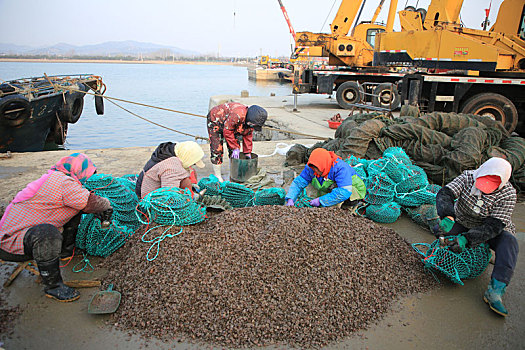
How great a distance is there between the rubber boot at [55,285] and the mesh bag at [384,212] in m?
3.03

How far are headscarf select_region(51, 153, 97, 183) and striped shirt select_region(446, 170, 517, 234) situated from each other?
3181 millimetres

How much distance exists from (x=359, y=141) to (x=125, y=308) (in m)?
3.94

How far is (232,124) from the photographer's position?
5.15 metres

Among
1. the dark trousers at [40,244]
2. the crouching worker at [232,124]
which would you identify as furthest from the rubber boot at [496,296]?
the crouching worker at [232,124]

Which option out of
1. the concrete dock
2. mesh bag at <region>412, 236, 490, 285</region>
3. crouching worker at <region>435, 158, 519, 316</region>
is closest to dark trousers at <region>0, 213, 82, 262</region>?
the concrete dock

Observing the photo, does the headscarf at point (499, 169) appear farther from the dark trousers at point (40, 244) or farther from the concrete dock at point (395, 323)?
the dark trousers at point (40, 244)

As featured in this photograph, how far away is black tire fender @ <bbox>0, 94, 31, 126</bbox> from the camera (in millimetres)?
7949

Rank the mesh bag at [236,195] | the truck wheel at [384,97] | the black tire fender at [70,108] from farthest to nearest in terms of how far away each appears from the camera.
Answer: the truck wheel at [384,97]
the black tire fender at [70,108]
the mesh bag at [236,195]

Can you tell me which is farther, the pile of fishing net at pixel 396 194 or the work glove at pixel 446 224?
the pile of fishing net at pixel 396 194

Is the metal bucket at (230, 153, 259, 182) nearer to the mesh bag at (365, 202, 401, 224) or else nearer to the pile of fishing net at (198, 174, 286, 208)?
the pile of fishing net at (198, 174, 286, 208)

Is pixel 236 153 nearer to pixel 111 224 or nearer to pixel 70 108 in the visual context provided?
pixel 111 224

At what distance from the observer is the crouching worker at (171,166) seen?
3395mm

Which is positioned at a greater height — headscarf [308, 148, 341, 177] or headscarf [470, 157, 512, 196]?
headscarf [470, 157, 512, 196]

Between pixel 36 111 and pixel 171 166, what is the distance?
7.39 meters
